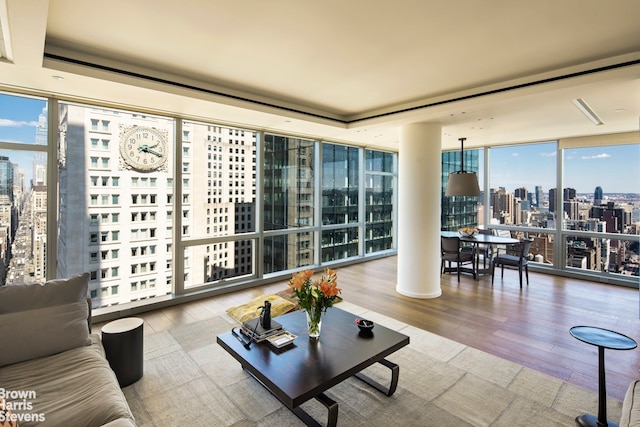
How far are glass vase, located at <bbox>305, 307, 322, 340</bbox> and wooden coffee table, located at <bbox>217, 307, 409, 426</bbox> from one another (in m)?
0.05

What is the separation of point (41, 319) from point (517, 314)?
5.40 metres

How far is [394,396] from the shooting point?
2.71m

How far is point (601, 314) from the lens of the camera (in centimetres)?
460

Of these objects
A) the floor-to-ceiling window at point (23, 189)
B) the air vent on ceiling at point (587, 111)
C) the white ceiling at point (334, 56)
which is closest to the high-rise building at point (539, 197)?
the air vent on ceiling at point (587, 111)

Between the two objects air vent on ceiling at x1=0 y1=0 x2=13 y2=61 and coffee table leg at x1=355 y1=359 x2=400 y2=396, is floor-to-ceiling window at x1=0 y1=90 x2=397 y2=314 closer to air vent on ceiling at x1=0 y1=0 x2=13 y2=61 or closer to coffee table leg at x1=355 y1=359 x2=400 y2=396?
air vent on ceiling at x1=0 y1=0 x2=13 y2=61

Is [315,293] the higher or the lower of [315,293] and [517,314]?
the higher

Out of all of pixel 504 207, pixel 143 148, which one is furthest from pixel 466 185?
pixel 143 148

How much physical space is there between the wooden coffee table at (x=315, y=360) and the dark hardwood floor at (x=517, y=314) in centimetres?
163

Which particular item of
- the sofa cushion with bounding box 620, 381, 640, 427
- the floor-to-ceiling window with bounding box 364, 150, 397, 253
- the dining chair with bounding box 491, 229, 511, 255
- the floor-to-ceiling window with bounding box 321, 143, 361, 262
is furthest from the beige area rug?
the floor-to-ceiling window with bounding box 364, 150, 397, 253

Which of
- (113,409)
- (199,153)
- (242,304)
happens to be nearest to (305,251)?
(242,304)

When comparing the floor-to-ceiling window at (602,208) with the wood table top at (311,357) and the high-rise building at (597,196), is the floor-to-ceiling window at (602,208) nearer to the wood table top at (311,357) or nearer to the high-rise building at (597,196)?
the high-rise building at (597,196)

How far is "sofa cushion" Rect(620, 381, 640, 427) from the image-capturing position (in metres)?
1.80

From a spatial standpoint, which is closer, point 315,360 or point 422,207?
point 315,360

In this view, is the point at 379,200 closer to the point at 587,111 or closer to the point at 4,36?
the point at 587,111
